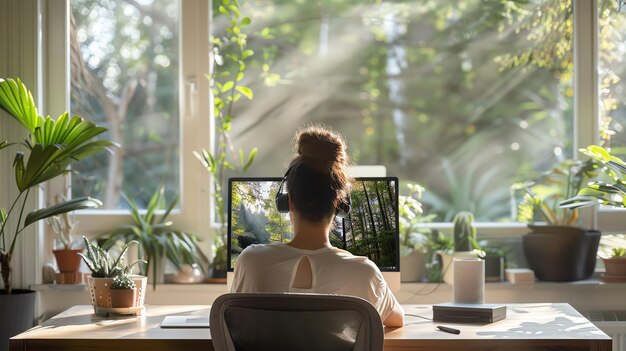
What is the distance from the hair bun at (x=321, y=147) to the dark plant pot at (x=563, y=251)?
1525mm

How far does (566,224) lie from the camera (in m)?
3.83

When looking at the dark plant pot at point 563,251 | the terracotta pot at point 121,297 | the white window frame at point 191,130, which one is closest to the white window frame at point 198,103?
the white window frame at point 191,130

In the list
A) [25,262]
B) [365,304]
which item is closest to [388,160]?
[25,262]

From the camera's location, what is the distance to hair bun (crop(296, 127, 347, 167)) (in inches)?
100

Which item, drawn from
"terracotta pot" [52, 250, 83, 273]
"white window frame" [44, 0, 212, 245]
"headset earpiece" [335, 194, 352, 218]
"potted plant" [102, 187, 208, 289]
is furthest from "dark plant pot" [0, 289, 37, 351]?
"headset earpiece" [335, 194, 352, 218]

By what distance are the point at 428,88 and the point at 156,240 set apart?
8.92 ft

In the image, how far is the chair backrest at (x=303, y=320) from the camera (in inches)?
77.4

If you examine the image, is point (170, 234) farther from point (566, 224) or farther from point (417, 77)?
point (417, 77)

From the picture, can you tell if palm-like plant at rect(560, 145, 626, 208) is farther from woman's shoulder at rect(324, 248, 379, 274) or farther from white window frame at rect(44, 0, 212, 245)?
white window frame at rect(44, 0, 212, 245)

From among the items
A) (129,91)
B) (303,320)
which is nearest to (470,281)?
(303,320)

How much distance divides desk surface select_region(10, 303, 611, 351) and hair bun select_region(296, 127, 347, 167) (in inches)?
21.6

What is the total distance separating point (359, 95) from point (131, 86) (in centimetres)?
194

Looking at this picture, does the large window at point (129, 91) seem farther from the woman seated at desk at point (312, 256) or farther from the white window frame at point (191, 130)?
the woman seated at desk at point (312, 256)

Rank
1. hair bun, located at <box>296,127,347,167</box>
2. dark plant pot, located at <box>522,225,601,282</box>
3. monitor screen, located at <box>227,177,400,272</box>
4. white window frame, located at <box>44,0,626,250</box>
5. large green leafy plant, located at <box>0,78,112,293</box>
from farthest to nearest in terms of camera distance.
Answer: white window frame, located at <box>44,0,626,250</box>, dark plant pot, located at <box>522,225,601,282</box>, large green leafy plant, located at <box>0,78,112,293</box>, monitor screen, located at <box>227,177,400,272</box>, hair bun, located at <box>296,127,347,167</box>
